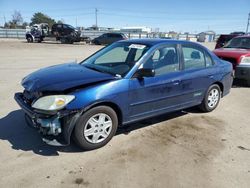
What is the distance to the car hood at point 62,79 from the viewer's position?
3553 mm

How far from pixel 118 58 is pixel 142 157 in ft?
6.91

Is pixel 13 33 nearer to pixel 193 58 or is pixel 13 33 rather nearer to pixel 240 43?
pixel 240 43

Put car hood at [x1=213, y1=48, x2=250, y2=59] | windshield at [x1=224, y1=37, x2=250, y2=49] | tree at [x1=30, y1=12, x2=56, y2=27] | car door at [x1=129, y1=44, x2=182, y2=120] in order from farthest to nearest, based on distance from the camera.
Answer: tree at [x1=30, y1=12, x2=56, y2=27], windshield at [x1=224, y1=37, x2=250, y2=49], car hood at [x1=213, y1=48, x2=250, y2=59], car door at [x1=129, y1=44, x2=182, y2=120]

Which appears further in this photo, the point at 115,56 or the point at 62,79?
the point at 115,56

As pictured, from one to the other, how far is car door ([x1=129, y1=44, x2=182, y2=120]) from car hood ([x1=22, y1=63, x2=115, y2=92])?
1.81 ft

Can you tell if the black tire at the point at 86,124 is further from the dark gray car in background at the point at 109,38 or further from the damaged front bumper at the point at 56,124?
the dark gray car in background at the point at 109,38

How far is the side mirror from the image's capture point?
390 centimetres

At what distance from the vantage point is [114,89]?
3727mm

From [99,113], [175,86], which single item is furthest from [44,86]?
[175,86]

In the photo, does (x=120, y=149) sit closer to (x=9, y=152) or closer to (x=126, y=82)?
(x=126, y=82)

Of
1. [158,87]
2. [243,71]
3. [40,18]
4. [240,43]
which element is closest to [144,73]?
[158,87]

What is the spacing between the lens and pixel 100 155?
3641 mm

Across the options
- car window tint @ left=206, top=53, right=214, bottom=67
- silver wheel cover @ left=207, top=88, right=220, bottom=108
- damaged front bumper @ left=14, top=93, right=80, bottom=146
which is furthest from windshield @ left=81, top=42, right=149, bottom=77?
silver wheel cover @ left=207, top=88, right=220, bottom=108

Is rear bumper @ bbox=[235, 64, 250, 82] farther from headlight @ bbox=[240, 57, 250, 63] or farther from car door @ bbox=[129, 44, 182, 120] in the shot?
car door @ bbox=[129, 44, 182, 120]
